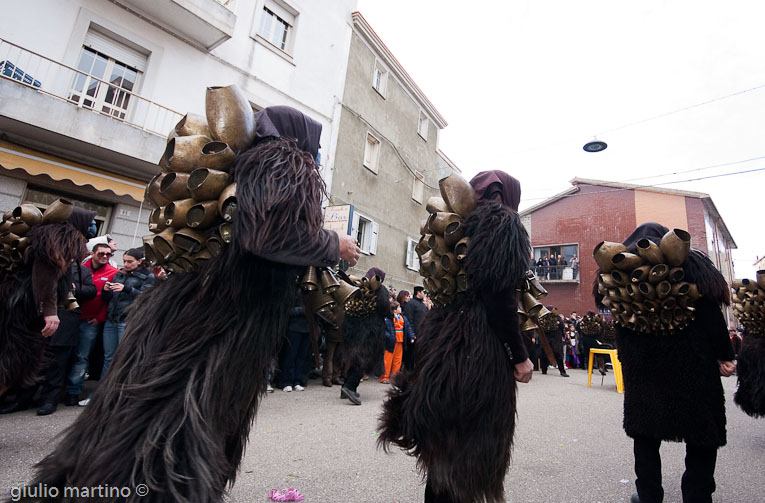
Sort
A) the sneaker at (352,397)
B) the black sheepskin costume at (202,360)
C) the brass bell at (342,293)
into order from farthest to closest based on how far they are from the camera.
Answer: the sneaker at (352,397) < the brass bell at (342,293) < the black sheepskin costume at (202,360)

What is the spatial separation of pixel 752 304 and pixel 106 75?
12.6 metres

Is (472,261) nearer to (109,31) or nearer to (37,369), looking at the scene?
(37,369)

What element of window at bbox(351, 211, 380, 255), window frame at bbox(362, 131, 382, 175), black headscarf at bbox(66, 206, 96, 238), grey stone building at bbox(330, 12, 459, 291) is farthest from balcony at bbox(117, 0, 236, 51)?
black headscarf at bbox(66, 206, 96, 238)

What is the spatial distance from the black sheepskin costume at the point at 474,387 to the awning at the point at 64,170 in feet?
30.2

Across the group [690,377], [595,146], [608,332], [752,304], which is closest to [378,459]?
[690,377]

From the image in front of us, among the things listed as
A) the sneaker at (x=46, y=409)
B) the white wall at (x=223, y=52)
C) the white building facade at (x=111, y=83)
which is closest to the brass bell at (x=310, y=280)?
the sneaker at (x=46, y=409)

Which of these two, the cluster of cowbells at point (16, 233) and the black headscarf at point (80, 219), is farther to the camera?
the black headscarf at point (80, 219)

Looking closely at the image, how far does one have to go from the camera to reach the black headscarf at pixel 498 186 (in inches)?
90.1

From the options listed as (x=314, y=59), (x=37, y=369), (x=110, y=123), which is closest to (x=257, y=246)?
(x=37, y=369)

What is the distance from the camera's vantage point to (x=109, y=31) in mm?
8922

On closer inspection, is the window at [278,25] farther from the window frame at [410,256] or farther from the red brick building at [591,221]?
the red brick building at [591,221]

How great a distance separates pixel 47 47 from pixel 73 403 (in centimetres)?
772

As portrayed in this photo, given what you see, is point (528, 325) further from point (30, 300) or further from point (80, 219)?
point (80, 219)

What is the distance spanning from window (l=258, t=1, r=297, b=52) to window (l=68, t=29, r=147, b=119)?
4115 mm
